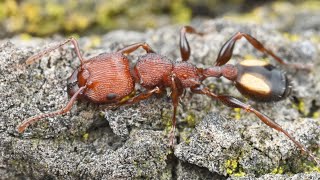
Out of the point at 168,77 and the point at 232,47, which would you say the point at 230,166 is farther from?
the point at 232,47

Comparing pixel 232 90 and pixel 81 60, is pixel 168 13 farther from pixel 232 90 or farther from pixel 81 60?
pixel 81 60

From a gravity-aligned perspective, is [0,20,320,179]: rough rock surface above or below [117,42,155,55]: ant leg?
below

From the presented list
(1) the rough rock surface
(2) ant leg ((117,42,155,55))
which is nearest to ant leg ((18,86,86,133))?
(1) the rough rock surface

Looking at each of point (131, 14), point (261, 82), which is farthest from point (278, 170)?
point (131, 14)

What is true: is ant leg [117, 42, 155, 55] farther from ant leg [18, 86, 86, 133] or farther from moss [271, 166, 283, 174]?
moss [271, 166, 283, 174]

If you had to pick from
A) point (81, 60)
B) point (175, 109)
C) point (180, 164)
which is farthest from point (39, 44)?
point (180, 164)

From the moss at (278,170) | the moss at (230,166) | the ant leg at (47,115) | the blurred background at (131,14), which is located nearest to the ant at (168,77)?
the ant leg at (47,115)

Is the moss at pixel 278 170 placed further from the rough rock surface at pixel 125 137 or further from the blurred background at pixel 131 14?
the blurred background at pixel 131 14
